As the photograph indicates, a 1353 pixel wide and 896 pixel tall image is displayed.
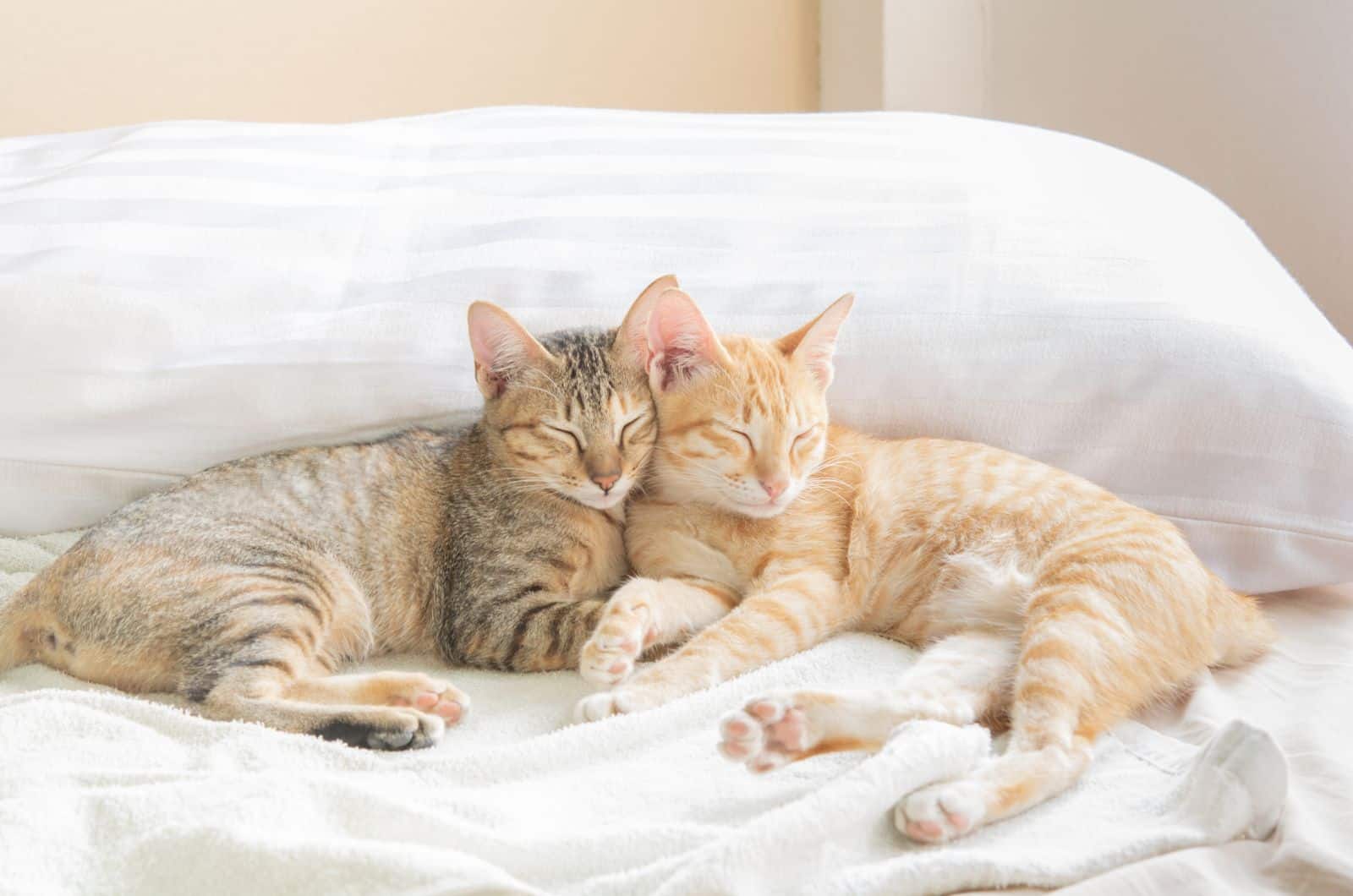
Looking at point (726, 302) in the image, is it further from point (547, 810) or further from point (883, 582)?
point (547, 810)

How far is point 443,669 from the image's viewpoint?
1.67 m

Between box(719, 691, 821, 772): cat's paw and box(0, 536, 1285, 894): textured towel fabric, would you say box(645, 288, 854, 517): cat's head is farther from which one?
box(719, 691, 821, 772): cat's paw

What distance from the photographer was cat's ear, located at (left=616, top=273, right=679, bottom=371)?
168cm

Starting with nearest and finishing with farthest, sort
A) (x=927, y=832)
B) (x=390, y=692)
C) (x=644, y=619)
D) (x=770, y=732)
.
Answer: (x=927, y=832) → (x=770, y=732) → (x=390, y=692) → (x=644, y=619)

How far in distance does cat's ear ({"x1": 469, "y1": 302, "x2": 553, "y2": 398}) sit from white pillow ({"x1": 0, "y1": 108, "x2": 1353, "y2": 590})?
0.32 ft

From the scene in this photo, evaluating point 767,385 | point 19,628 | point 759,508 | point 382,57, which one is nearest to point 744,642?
point 759,508

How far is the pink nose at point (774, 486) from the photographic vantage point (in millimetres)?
1701

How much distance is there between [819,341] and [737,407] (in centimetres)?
15

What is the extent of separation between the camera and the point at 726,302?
73.6 inches

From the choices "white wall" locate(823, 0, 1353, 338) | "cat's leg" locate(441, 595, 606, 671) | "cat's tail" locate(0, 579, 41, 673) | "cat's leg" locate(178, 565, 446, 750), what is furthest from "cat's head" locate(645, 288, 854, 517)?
"white wall" locate(823, 0, 1353, 338)

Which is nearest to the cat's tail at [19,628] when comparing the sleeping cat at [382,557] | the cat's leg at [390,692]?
the sleeping cat at [382,557]

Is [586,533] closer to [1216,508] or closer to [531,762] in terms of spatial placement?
[531,762]

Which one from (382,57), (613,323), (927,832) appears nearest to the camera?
(927,832)

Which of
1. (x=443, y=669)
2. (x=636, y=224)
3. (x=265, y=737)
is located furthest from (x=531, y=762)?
(x=636, y=224)
